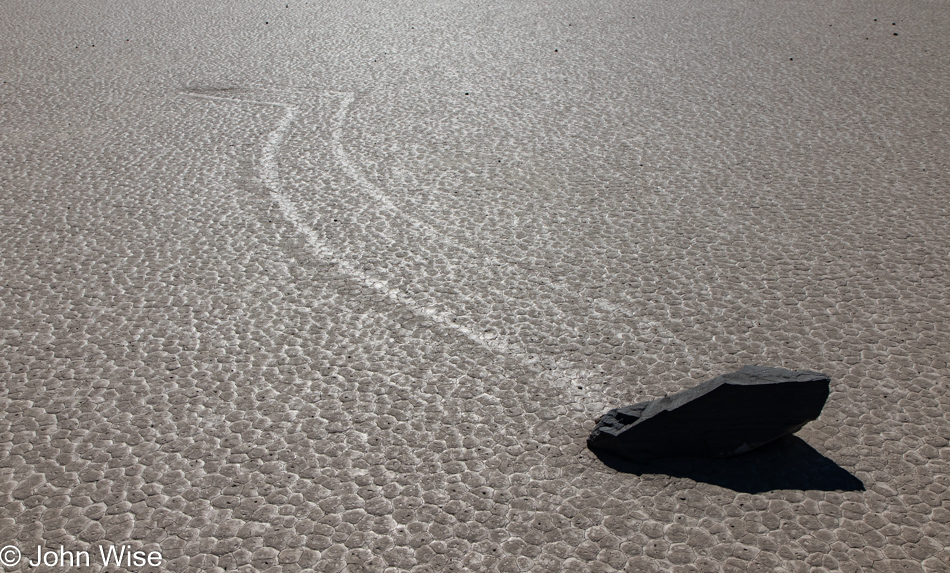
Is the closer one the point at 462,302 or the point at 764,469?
the point at 764,469

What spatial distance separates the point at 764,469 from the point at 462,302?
1.34 meters

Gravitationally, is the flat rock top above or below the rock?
above

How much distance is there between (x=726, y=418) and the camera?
2.44 meters

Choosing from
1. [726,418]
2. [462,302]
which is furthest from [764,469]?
[462,302]

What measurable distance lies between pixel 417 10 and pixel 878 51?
4.16 metres

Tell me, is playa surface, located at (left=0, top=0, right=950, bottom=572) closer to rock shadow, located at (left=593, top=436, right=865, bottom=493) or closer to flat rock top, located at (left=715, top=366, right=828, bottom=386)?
rock shadow, located at (left=593, top=436, right=865, bottom=493)

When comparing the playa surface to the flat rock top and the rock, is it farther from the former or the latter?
the flat rock top

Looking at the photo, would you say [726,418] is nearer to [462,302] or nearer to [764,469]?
[764,469]

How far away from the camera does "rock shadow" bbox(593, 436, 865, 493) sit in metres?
2.36

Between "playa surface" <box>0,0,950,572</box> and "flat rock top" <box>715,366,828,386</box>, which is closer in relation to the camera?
"playa surface" <box>0,0,950,572</box>

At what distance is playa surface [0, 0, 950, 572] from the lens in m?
2.25

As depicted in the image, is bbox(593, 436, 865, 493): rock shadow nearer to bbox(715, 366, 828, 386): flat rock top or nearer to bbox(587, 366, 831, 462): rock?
bbox(587, 366, 831, 462): rock

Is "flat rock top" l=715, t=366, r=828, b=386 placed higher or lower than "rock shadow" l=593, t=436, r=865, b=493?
higher

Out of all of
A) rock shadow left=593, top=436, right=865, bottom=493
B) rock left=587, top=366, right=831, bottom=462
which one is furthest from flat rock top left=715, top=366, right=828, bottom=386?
rock shadow left=593, top=436, right=865, bottom=493
